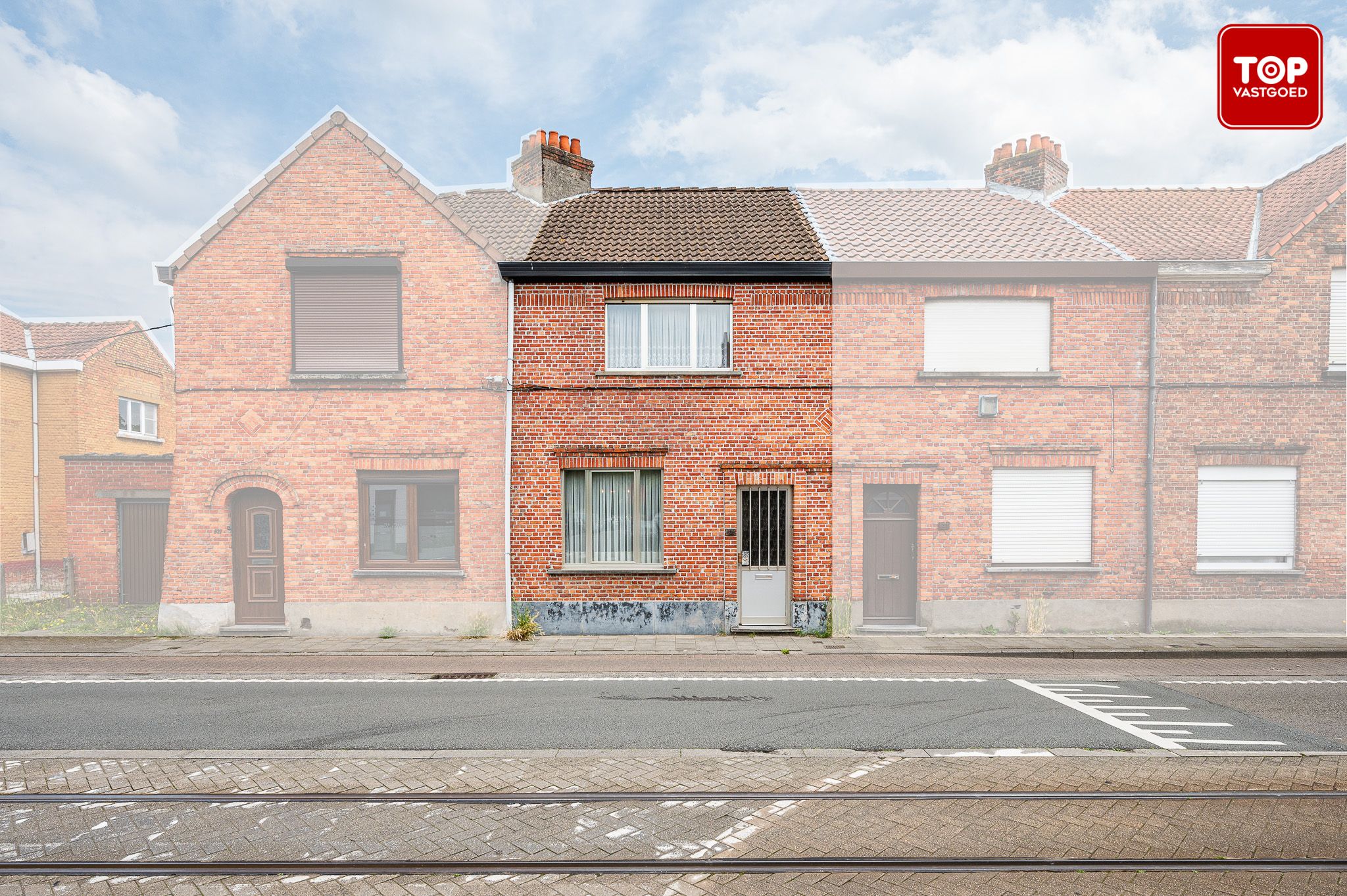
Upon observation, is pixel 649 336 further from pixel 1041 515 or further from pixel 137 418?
pixel 137 418

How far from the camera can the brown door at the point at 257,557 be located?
1272cm

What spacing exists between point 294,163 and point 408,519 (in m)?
6.74

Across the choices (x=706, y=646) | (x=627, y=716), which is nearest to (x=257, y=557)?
(x=706, y=646)

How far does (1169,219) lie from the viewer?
14633 mm

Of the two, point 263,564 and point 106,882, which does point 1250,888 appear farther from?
point 263,564

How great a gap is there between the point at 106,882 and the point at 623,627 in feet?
27.7

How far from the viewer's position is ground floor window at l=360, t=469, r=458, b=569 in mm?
12625

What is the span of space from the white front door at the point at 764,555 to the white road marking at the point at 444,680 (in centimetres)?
305

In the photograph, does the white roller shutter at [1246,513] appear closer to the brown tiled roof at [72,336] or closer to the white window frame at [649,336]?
the white window frame at [649,336]

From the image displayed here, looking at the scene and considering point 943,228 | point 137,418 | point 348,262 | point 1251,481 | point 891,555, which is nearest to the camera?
point 348,262

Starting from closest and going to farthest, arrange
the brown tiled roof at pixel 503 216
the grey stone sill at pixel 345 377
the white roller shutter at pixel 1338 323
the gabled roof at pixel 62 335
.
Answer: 1. the grey stone sill at pixel 345 377
2. the white roller shutter at pixel 1338 323
3. the brown tiled roof at pixel 503 216
4. the gabled roof at pixel 62 335

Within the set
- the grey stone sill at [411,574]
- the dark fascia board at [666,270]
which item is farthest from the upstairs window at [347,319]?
the grey stone sill at [411,574]

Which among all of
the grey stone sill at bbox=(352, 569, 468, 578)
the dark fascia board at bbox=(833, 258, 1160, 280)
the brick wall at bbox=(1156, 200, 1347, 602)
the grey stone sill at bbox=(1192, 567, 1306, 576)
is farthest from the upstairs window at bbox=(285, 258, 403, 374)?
the grey stone sill at bbox=(1192, 567, 1306, 576)

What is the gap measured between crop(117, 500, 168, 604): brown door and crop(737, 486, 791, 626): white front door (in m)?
12.2
